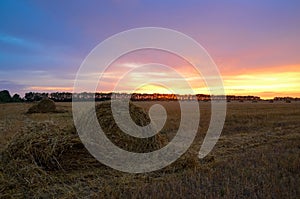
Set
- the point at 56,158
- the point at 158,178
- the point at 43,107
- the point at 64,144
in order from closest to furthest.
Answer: the point at 158,178 < the point at 56,158 < the point at 64,144 < the point at 43,107

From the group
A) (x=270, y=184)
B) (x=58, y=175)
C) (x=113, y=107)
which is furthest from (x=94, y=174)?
(x=270, y=184)

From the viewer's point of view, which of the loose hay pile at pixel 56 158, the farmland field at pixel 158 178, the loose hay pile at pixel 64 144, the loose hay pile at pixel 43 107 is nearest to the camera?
the farmland field at pixel 158 178

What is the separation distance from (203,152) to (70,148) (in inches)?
147

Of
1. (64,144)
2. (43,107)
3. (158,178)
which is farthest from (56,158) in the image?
(43,107)

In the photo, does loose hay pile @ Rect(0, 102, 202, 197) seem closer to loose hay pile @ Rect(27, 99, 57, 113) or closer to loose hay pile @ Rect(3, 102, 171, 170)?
loose hay pile @ Rect(3, 102, 171, 170)

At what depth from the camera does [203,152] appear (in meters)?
9.23

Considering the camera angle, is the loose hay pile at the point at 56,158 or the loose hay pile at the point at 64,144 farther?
the loose hay pile at the point at 64,144

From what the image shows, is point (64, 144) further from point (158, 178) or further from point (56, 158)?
point (158, 178)

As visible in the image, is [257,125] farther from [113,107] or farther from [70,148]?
[70,148]

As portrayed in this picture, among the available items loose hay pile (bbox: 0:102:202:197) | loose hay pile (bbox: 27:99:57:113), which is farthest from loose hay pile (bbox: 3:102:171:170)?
loose hay pile (bbox: 27:99:57:113)

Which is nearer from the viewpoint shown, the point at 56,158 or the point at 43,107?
the point at 56,158

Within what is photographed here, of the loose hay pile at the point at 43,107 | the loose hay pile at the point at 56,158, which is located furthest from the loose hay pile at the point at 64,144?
the loose hay pile at the point at 43,107

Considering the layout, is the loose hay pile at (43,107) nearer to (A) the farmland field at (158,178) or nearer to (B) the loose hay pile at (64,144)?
(B) the loose hay pile at (64,144)

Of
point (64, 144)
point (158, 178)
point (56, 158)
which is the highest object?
point (64, 144)
